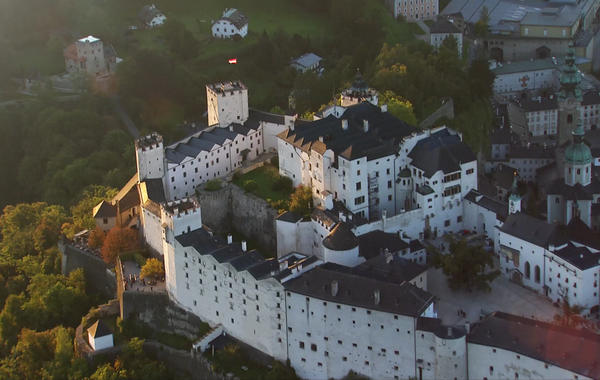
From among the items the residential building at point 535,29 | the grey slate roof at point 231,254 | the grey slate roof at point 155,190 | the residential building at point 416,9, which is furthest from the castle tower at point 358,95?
the residential building at point 416,9

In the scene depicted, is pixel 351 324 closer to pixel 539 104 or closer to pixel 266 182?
pixel 266 182

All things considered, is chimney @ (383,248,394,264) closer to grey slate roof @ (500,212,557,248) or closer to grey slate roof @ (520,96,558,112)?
grey slate roof @ (500,212,557,248)

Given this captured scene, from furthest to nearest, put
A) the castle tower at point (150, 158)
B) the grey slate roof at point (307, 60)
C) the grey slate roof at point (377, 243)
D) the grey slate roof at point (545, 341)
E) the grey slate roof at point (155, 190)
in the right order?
the grey slate roof at point (307, 60)
the castle tower at point (150, 158)
the grey slate roof at point (155, 190)
the grey slate roof at point (377, 243)
the grey slate roof at point (545, 341)

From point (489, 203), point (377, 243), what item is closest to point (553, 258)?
point (489, 203)

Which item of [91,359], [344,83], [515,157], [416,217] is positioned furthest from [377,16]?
[91,359]

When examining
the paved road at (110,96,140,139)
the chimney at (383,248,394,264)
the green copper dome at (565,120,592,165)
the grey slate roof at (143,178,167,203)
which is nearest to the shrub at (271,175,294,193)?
the grey slate roof at (143,178,167,203)

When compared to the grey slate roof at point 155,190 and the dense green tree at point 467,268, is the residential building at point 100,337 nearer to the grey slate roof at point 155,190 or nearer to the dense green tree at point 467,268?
the grey slate roof at point 155,190
